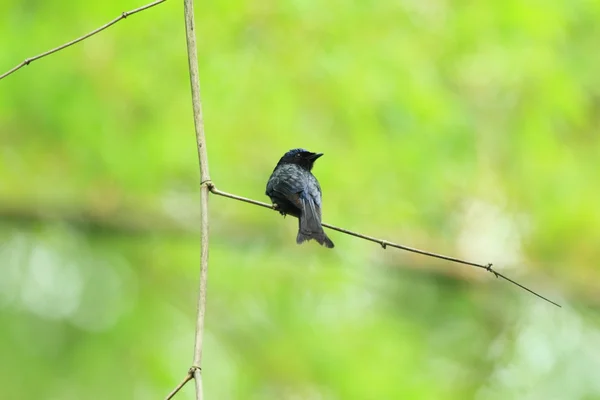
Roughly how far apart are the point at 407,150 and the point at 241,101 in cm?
109

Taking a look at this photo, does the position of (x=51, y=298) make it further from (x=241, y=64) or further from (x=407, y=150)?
(x=407, y=150)

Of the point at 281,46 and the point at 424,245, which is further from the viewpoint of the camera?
the point at 424,245

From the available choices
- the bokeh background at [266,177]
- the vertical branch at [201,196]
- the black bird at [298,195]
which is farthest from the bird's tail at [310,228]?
the bokeh background at [266,177]

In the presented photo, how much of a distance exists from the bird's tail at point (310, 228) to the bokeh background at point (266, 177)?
80.0 inches

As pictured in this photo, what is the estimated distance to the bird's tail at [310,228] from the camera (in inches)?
105

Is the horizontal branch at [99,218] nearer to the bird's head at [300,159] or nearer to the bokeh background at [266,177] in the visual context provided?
the bokeh background at [266,177]

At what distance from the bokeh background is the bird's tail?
6.67ft

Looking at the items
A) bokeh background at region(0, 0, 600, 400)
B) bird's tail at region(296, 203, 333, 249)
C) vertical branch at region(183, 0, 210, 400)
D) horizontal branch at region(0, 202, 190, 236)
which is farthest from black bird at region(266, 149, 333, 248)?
horizontal branch at region(0, 202, 190, 236)

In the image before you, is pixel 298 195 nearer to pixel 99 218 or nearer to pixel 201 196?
pixel 201 196

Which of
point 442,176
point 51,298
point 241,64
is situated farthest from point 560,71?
point 51,298

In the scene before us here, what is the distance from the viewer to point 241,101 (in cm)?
516

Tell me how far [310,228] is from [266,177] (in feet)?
7.73

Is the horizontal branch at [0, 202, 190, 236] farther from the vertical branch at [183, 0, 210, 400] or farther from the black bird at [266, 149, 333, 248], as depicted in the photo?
the vertical branch at [183, 0, 210, 400]

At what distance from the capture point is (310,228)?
109 inches
